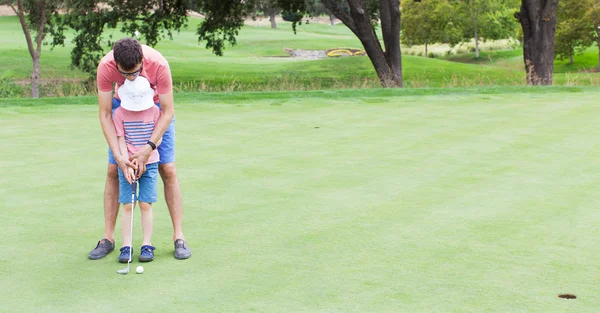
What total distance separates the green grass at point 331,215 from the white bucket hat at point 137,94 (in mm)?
988

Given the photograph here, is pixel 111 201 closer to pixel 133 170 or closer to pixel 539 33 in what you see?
pixel 133 170

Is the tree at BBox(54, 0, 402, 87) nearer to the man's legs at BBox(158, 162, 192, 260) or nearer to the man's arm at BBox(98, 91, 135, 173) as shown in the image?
the man's legs at BBox(158, 162, 192, 260)

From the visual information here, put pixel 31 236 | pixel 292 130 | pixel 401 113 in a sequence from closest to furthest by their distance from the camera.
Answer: pixel 31 236, pixel 292 130, pixel 401 113

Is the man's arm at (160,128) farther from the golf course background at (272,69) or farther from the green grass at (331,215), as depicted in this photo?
the golf course background at (272,69)

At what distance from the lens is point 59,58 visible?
44562 millimetres

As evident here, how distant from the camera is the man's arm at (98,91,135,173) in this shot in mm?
5516

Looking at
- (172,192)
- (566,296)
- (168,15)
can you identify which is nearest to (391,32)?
(168,15)

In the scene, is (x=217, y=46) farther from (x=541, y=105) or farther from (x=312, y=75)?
(x=541, y=105)

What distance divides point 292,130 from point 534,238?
5354 millimetres

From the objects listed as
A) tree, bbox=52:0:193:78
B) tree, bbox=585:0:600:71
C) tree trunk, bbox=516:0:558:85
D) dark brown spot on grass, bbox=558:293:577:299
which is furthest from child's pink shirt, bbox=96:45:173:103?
tree, bbox=585:0:600:71

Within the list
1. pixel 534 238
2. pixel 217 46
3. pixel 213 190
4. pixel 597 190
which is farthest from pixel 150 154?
pixel 217 46

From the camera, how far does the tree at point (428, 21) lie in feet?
198

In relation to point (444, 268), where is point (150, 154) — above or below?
above

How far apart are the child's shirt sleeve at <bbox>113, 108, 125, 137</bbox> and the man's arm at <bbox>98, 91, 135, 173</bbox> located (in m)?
0.02
